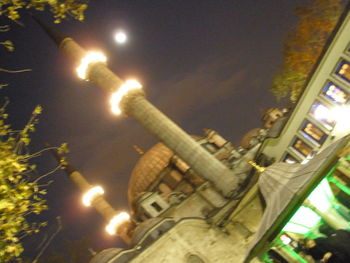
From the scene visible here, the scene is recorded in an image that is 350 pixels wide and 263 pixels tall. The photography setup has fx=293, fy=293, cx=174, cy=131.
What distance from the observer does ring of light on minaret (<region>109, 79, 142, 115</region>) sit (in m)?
23.7

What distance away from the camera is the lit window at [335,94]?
14609 millimetres

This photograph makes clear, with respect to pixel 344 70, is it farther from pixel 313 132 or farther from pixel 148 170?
pixel 148 170

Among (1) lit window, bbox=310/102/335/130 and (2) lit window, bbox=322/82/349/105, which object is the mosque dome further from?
(2) lit window, bbox=322/82/349/105

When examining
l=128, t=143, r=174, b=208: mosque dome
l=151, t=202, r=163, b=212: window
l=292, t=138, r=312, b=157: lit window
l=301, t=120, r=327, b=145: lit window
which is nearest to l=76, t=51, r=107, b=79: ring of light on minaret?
l=128, t=143, r=174, b=208: mosque dome

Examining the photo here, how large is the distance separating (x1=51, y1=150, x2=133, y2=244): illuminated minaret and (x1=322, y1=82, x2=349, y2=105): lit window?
69.6ft

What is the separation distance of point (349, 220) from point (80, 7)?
10104 millimetres

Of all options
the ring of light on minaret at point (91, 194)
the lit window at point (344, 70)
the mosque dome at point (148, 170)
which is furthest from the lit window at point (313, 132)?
the ring of light on minaret at point (91, 194)

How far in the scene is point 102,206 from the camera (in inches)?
1260

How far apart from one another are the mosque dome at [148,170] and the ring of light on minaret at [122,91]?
7.69 metres

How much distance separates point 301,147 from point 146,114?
1119cm

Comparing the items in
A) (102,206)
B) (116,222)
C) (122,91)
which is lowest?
(116,222)

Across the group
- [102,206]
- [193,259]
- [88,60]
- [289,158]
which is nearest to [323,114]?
[289,158]

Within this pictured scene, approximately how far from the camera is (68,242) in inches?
1460

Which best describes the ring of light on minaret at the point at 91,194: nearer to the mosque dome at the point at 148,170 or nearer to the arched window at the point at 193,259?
the mosque dome at the point at 148,170
